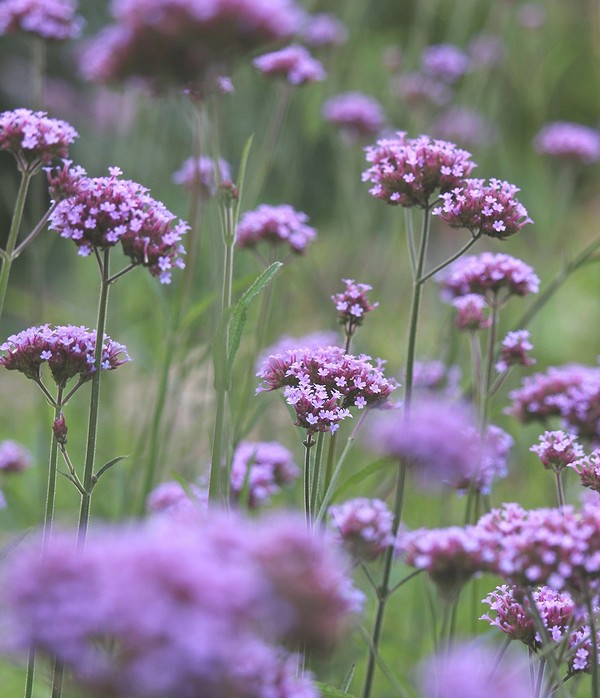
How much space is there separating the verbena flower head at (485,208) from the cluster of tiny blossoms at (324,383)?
0.19 metres

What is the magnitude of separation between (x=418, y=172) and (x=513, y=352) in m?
0.34

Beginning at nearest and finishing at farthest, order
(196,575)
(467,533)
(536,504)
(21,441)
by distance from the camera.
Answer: (196,575), (467,533), (536,504), (21,441)

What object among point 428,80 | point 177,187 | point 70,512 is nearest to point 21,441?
point 70,512

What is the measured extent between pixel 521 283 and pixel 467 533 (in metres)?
0.53

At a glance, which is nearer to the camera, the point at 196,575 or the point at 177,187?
the point at 196,575

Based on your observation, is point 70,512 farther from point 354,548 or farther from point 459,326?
point 354,548

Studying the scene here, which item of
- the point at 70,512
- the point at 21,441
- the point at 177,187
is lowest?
the point at 70,512

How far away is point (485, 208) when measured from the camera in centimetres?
100

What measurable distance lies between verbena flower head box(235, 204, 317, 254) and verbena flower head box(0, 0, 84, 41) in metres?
0.53

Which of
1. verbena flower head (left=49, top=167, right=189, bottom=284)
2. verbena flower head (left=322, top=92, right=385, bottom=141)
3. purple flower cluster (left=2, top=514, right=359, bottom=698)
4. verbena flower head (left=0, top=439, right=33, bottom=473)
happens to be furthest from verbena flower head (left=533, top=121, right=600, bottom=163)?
purple flower cluster (left=2, top=514, right=359, bottom=698)

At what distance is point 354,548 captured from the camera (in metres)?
0.93

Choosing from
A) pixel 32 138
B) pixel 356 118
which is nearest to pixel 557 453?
pixel 32 138

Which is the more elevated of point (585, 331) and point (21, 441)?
point (585, 331)

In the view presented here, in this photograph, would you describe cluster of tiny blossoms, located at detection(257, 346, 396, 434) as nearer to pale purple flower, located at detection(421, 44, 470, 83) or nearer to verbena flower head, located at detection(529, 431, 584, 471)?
verbena flower head, located at detection(529, 431, 584, 471)
